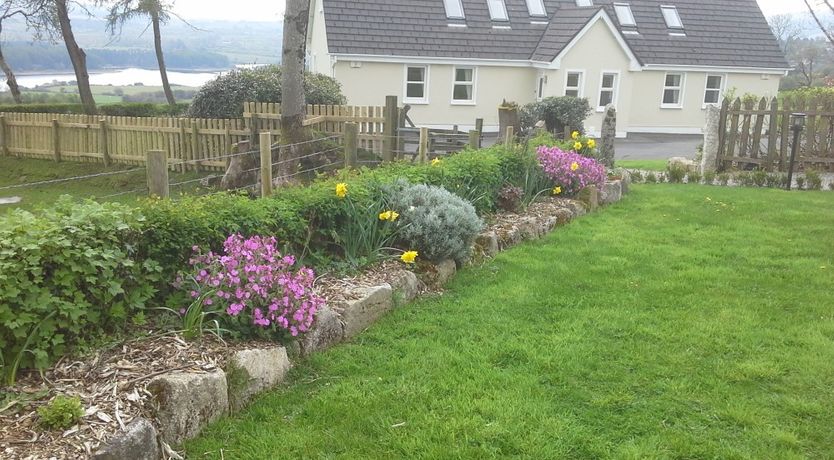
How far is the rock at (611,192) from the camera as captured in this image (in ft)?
35.3

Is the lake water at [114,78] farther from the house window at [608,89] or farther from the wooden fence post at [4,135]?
the house window at [608,89]

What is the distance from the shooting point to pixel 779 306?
5.85m

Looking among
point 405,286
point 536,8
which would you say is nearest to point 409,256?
point 405,286

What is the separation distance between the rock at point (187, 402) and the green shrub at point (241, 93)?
41.2 ft

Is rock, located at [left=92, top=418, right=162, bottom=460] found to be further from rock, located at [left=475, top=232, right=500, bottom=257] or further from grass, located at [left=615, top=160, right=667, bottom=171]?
grass, located at [left=615, top=160, right=667, bottom=171]

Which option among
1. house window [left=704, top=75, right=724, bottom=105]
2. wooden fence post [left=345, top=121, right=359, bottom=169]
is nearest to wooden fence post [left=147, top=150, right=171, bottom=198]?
wooden fence post [left=345, top=121, right=359, bottom=169]

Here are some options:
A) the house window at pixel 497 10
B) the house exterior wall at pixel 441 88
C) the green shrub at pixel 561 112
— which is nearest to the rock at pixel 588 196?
the green shrub at pixel 561 112

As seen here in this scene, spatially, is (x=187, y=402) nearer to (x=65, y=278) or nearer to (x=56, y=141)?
(x=65, y=278)

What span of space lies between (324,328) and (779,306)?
13.2 ft

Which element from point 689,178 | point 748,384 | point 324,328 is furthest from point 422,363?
point 689,178

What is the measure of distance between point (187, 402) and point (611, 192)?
880cm

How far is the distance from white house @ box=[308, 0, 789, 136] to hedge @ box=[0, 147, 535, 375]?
19.3 meters

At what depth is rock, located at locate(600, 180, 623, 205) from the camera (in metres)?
10.8

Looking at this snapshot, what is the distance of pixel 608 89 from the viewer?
1001 inches
